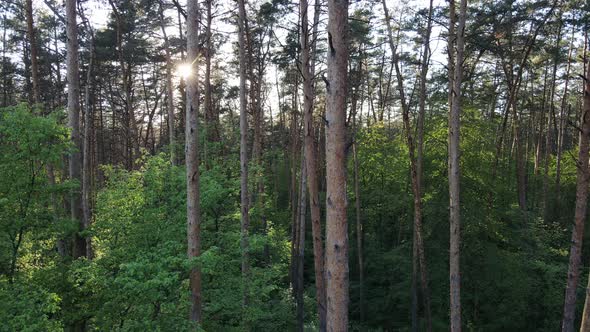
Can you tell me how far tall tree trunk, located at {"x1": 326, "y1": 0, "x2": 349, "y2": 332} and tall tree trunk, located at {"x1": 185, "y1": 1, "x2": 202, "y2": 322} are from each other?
382 centimetres

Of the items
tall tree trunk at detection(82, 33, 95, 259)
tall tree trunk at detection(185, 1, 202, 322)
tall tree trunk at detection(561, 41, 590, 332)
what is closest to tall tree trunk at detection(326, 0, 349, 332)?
tall tree trunk at detection(185, 1, 202, 322)

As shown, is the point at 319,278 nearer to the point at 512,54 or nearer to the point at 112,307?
the point at 112,307

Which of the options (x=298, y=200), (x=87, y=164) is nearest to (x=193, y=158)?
(x=87, y=164)

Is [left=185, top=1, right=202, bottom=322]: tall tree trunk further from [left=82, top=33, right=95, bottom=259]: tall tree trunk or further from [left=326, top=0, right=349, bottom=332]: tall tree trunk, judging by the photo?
[left=326, top=0, right=349, bottom=332]: tall tree trunk

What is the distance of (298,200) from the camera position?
18.2 metres

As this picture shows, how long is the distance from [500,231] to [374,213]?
622cm

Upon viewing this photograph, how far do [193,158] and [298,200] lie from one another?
10602 mm

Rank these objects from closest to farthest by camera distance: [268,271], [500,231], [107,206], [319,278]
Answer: [107,206], [319,278], [268,271], [500,231]

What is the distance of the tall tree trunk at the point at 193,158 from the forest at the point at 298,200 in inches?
1.1

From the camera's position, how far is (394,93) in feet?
99.7

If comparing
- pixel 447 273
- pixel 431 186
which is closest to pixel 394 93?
pixel 431 186

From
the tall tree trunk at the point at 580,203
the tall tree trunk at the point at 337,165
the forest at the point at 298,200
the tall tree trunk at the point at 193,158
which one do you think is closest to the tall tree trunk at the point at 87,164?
the forest at the point at 298,200

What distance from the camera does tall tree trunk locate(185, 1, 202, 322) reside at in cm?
781

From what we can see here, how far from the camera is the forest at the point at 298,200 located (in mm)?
7430
